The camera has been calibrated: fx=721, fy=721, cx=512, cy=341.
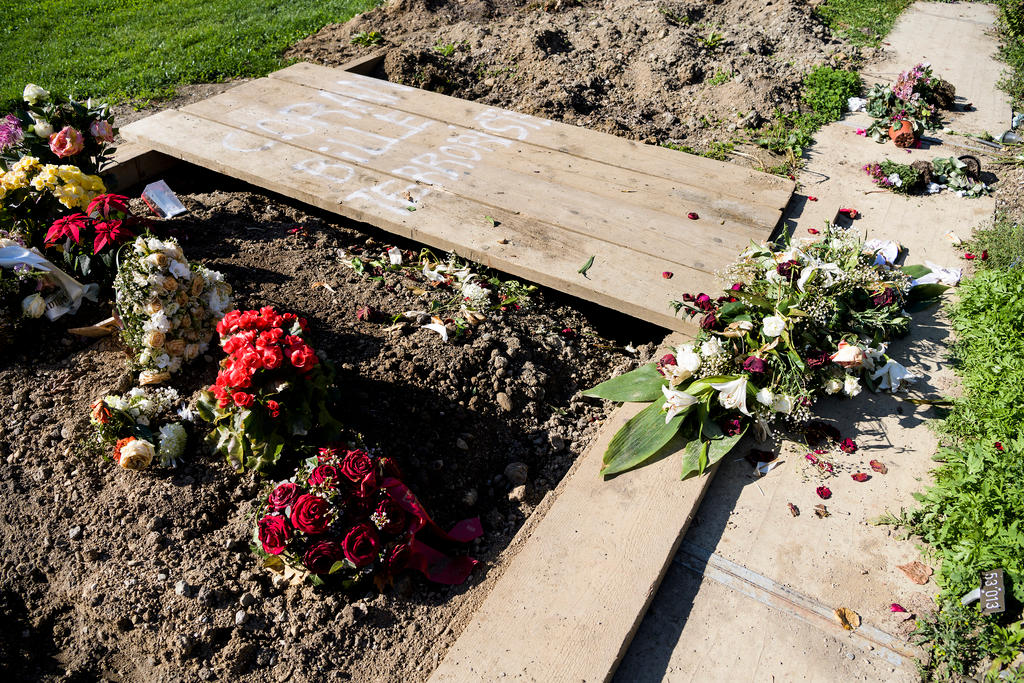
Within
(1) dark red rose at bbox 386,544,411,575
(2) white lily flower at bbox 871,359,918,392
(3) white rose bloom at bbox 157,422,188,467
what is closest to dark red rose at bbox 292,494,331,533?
(1) dark red rose at bbox 386,544,411,575

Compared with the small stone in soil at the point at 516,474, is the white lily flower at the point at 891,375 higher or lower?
higher

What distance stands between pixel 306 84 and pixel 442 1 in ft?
7.17

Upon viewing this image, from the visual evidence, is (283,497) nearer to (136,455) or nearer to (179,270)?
(136,455)

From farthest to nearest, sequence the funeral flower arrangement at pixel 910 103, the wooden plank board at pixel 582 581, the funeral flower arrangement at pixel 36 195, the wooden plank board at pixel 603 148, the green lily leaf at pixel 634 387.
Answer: the funeral flower arrangement at pixel 910 103
the wooden plank board at pixel 603 148
the funeral flower arrangement at pixel 36 195
the green lily leaf at pixel 634 387
the wooden plank board at pixel 582 581

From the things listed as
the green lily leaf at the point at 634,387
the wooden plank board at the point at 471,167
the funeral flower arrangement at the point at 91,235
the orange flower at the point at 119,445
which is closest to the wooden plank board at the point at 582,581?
the green lily leaf at the point at 634,387

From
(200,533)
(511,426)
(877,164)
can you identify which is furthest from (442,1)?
(200,533)

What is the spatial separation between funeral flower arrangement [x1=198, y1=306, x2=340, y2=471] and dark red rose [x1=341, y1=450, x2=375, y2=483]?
0.76 ft

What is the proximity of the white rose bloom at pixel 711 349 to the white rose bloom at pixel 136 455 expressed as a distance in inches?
80.5

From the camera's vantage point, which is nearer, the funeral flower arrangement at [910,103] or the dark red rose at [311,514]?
the dark red rose at [311,514]

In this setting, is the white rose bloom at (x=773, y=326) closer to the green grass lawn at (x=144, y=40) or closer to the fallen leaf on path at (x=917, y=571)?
the fallen leaf on path at (x=917, y=571)

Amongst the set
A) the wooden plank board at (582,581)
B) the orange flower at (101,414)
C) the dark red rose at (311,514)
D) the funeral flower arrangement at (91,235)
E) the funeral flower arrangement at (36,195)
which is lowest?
the wooden plank board at (582,581)

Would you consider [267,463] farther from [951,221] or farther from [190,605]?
[951,221]

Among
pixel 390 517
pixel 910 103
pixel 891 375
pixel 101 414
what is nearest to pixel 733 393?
pixel 891 375

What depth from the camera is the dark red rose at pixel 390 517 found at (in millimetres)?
2258
